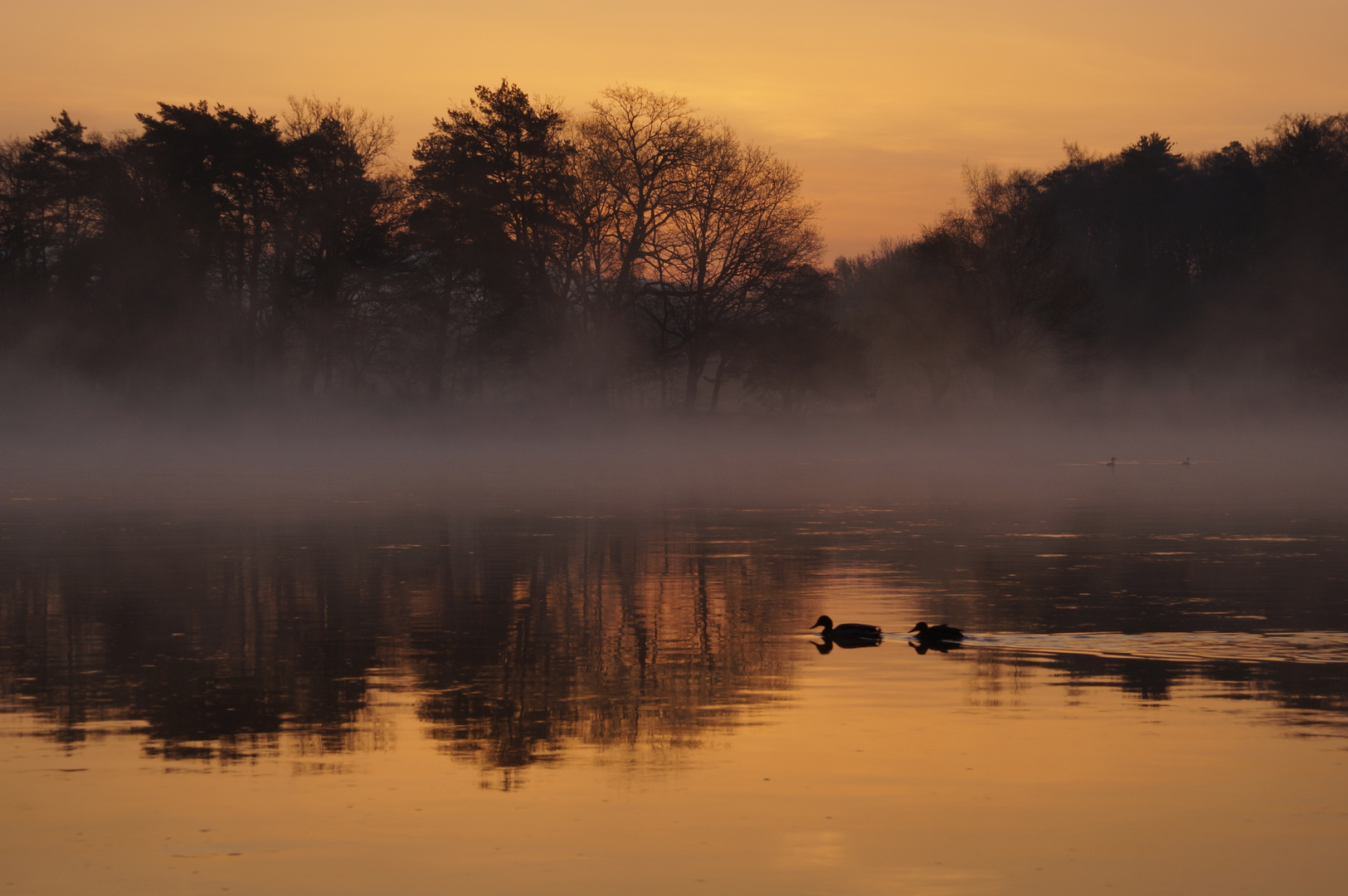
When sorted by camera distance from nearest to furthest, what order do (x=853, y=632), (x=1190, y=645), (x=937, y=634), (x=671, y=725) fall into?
(x=671, y=725) → (x=1190, y=645) → (x=937, y=634) → (x=853, y=632)

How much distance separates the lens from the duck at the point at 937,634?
15.0m

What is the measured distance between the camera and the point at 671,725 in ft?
37.6

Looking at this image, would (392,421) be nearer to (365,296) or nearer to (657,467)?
(365,296)

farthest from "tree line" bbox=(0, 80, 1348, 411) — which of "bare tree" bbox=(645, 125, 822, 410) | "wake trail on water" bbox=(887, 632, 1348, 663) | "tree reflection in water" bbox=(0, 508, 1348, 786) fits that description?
"wake trail on water" bbox=(887, 632, 1348, 663)

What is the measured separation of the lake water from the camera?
8078mm

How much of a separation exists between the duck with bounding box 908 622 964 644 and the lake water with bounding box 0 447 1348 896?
12.0 inches

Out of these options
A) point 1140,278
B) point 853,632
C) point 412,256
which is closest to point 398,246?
Result: point 412,256

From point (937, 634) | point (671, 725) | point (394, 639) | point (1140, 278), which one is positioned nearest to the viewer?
point (671, 725)

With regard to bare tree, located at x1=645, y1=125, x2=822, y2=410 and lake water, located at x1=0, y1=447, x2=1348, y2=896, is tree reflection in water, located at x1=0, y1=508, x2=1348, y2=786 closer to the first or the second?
lake water, located at x1=0, y1=447, x2=1348, y2=896

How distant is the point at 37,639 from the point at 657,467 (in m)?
43.6

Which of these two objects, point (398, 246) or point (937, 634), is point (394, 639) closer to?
point (937, 634)

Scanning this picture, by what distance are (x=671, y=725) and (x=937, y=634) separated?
4454 millimetres

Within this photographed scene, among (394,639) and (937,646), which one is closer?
(937,646)

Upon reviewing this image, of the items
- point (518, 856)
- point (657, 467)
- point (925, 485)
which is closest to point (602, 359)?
point (657, 467)
